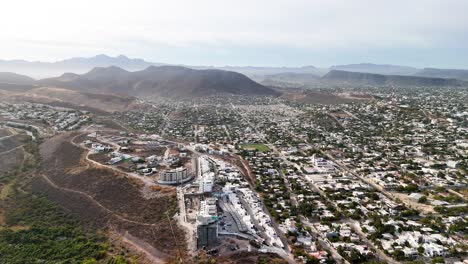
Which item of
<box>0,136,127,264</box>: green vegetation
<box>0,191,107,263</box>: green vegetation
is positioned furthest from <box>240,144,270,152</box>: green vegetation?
<box>0,191,107,263</box>: green vegetation

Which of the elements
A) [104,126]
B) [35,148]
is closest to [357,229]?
[35,148]

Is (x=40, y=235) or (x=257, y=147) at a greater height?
(x=257, y=147)

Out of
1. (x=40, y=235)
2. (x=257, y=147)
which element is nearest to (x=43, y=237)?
(x=40, y=235)

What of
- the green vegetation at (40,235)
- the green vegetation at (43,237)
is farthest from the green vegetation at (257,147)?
the green vegetation at (43,237)

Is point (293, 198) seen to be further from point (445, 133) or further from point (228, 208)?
point (445, 133)

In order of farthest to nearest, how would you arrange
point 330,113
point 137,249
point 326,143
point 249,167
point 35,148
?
point 330,113 < point 326,143 < point 35,148 < point 249,167 < point 137,249

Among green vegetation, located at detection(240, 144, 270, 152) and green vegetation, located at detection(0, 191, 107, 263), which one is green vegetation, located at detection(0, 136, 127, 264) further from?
green vegetation, located at detection(240, 144, 270, 152)

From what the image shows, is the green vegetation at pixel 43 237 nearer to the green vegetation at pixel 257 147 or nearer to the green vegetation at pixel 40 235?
the green vegetation at pixel 40 235

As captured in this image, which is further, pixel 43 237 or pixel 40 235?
pixel 40 235

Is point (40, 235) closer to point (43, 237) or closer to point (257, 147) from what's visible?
point (43, 237)

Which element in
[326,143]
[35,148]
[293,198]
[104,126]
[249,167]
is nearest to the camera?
[293,198]

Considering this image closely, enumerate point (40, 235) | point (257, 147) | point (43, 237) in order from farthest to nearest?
point (257, 147), point (40, 235), point (43, 237)
